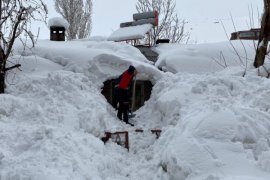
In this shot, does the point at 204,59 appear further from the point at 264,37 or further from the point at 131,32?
the point at 131,32

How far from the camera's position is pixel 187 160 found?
4.52m

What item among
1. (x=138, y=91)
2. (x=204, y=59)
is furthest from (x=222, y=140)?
(x=204, y=59)

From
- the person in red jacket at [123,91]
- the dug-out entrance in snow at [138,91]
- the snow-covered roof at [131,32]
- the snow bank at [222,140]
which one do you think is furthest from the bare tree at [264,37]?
the snow-covered roof at [131,32]

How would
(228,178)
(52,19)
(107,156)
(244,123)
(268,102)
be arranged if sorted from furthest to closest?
(52,19)
(268,102)
(107,156)
(244,123)
(228,178)

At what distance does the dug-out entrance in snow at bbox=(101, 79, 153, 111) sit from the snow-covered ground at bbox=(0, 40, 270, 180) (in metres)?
0.21

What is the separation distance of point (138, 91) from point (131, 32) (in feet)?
18.0

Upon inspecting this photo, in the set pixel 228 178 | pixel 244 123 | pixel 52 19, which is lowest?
pixel 228 178

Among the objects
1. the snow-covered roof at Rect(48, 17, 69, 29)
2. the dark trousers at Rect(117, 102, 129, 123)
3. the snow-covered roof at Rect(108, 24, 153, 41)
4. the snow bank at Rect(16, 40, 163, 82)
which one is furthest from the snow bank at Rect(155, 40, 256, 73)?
the snow-covered roof at Rect(48, 17, 69, 29)

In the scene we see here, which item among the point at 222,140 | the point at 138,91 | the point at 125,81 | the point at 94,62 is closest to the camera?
the point at 222,140

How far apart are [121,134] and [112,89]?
2824 millimetres

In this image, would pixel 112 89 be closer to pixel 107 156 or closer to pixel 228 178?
pixel 107 156

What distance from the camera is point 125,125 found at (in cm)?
812

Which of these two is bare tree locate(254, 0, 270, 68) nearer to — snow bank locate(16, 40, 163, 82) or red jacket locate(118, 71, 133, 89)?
snow bank locate(16, 40, 163, 82)

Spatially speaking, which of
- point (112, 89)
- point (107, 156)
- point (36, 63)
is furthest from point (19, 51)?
point (107, 156)
